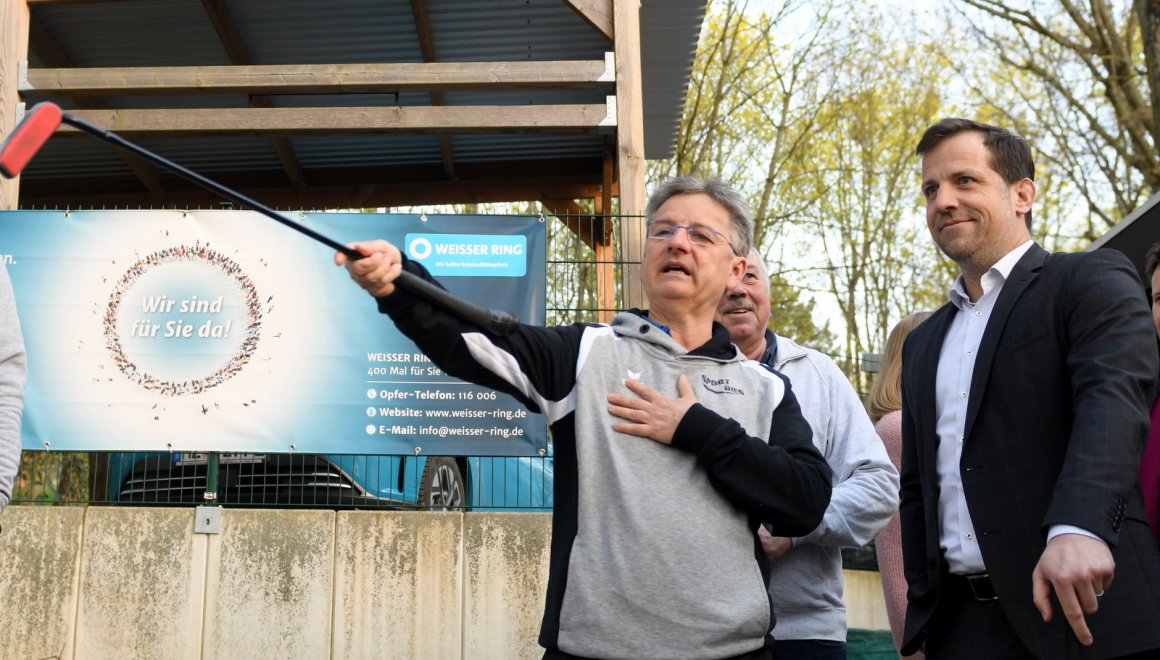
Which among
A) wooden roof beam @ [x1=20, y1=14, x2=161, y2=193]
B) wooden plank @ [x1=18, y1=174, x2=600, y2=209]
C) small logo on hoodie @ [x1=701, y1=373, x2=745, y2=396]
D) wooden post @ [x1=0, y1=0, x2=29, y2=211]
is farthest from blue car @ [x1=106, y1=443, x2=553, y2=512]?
wooden plank @ [x1=18, y1=174, x2=600, y2=209]

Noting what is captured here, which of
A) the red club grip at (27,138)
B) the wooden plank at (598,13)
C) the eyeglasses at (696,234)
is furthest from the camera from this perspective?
the wooden plank at (598,13)

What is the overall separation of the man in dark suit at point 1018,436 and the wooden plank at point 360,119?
5.14 m

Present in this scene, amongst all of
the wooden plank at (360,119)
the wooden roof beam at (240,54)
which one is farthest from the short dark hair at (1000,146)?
Answer: the wooden roof beam at (240,54)

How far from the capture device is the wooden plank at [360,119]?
827 cm

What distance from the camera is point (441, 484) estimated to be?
7.71 metres

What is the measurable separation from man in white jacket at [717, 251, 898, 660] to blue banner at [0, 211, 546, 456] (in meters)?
2.89

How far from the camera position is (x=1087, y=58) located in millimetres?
19406

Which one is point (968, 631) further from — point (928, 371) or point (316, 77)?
point (316, 77)

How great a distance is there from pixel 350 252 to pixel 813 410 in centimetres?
215

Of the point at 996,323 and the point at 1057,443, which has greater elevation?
the point at 996,323

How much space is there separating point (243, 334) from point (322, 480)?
985 mm

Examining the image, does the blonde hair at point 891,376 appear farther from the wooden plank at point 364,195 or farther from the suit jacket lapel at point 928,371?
the wooden plank at point 364,195

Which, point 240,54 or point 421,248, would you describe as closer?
point 421,248

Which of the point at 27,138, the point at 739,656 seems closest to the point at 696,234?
the point at 739,656
